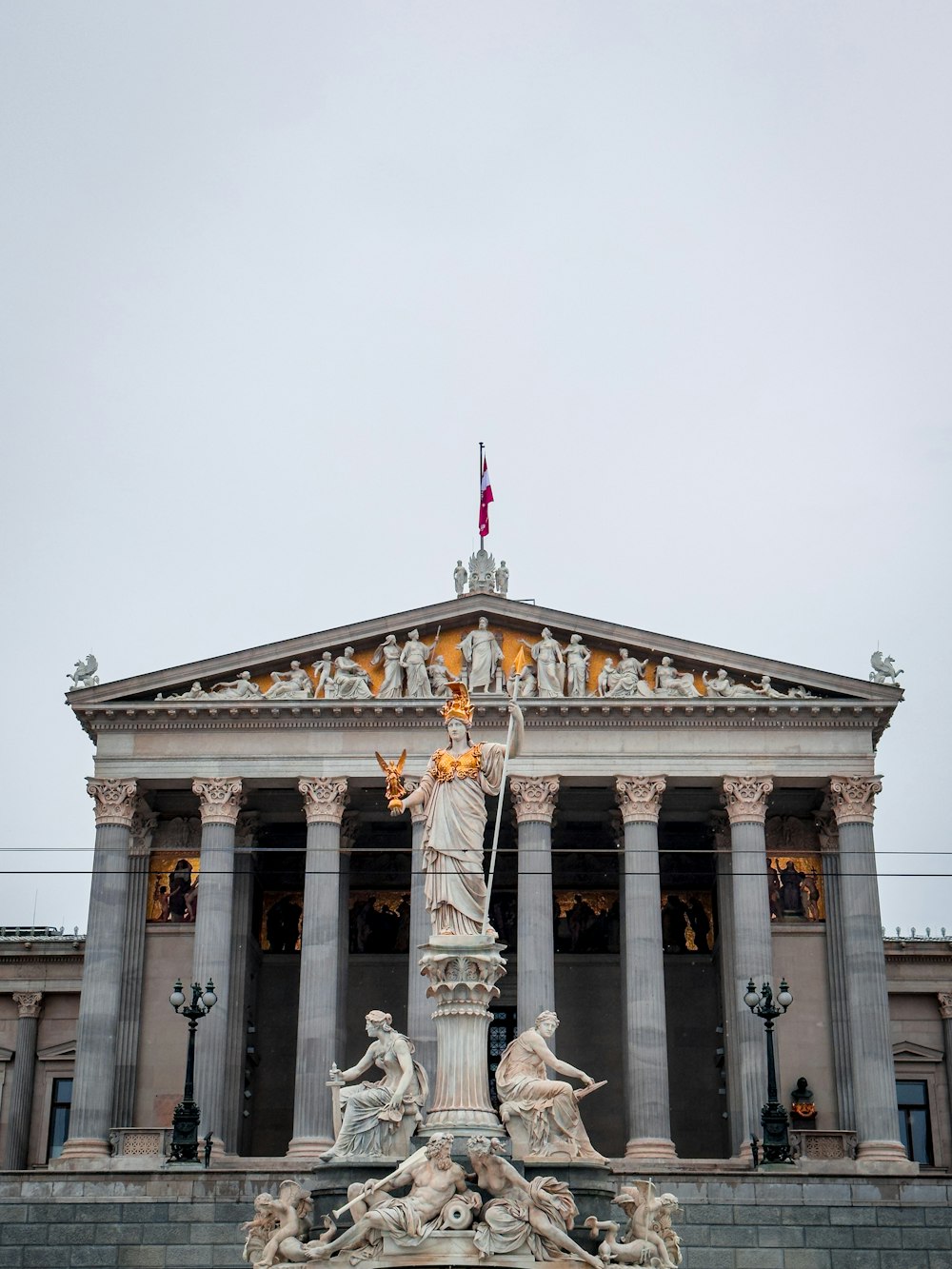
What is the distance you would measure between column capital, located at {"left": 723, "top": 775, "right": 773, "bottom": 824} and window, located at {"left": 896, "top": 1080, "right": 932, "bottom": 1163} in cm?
1155

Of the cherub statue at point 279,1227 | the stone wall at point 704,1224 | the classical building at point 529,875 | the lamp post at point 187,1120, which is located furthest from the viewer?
the classical building at point 529,875

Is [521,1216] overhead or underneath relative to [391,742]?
underneath

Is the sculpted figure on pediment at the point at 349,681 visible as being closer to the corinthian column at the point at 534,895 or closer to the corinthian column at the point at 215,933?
the corinthian column at the point at 215,933

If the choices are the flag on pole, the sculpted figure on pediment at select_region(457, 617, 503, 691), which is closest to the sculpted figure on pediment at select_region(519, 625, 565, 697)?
the sculpted figure on pediment at select_region(457, 617, 503, 691)

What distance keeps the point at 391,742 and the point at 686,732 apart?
7.87 m

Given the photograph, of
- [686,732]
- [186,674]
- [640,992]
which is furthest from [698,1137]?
[186,674]

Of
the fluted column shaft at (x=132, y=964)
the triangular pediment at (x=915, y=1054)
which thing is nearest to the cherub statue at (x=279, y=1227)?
the fluted column shaft at (x=132, y=964)

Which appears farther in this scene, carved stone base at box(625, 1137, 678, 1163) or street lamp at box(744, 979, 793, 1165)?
carved stone base at box(625, 1137, 678, 1163)

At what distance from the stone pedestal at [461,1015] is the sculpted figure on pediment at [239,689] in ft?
99.3

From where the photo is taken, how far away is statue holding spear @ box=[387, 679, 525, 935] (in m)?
20.0

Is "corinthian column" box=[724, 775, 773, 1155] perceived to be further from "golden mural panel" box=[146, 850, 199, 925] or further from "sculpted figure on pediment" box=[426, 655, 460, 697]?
"golden mural panel" box=[146, 850, 199, 925]

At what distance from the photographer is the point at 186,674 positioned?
49906mm

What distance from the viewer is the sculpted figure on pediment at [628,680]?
1935 inches

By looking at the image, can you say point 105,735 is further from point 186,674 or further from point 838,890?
point 838,890
